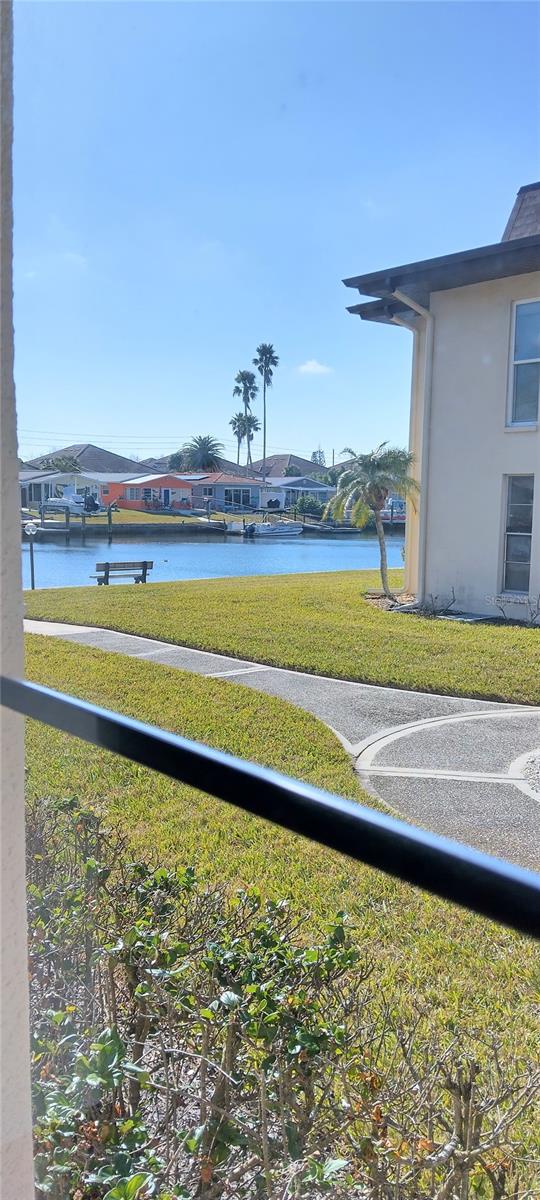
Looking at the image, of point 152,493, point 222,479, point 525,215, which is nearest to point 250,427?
point 525,215

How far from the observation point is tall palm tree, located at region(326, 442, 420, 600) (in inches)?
342

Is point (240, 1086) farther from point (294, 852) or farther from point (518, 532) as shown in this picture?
point (518, 532)

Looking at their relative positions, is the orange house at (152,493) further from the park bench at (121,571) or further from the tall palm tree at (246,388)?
the tall palm tree at (246,388)

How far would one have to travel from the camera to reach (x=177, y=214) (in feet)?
9.56

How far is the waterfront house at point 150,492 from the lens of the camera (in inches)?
410

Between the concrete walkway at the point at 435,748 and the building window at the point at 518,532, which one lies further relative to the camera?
the building window at the point at 518,532

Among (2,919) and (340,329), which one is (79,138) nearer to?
(2,919)

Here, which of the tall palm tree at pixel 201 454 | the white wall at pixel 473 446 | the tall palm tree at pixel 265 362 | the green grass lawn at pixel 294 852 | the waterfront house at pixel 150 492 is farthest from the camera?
the tall palm tree at pixel 201 454

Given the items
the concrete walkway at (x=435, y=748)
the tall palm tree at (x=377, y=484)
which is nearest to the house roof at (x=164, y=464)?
the tall palm tree at (x=377, y=484)

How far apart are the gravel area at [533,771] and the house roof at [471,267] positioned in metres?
4.69

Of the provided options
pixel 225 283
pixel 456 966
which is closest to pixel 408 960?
pixel 456 966

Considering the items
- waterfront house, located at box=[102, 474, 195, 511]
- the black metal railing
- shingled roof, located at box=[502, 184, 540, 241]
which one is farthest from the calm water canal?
the black metal railing

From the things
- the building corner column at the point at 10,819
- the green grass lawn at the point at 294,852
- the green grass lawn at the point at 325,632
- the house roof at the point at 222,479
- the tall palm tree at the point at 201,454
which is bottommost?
the green grass lawn at the point at 294,852

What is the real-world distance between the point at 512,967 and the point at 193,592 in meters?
8.03
